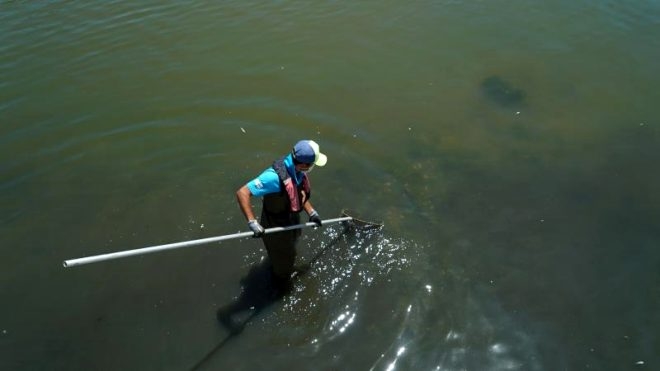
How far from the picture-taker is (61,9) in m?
13.7

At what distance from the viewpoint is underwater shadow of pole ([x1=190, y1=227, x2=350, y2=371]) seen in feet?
21.8

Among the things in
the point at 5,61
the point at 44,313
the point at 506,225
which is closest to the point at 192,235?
the point at 44,313

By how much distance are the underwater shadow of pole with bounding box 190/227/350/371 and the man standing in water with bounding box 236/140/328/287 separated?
0.61 m

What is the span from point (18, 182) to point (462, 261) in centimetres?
797

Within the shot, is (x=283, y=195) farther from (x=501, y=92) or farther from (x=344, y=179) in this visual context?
(x=501, y=92)

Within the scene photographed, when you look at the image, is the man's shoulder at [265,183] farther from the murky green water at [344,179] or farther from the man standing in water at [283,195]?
the murky green water at [344,179]

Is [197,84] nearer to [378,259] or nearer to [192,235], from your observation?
[192,235]

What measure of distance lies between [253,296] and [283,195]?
2099mm

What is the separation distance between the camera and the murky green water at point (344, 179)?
6547 mm

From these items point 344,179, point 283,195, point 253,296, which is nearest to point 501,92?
point 344,179

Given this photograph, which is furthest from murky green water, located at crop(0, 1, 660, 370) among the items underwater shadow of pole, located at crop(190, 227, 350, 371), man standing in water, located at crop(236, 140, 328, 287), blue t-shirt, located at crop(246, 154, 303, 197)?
blue t-shirt, located at crop(246, 154, 303, 197)

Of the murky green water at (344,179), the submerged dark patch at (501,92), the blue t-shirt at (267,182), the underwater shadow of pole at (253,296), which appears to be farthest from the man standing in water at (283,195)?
the submerged dark patch at (501,92)

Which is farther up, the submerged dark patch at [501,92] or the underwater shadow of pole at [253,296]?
the submerged dark patch at [501,92]

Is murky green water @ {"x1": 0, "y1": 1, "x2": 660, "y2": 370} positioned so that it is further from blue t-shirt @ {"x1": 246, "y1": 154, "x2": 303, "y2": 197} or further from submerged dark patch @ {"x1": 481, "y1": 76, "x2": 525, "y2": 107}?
blue t-shirt @ {"x1": 246, "y1": 154, "x2": 303, "y2": 197}
